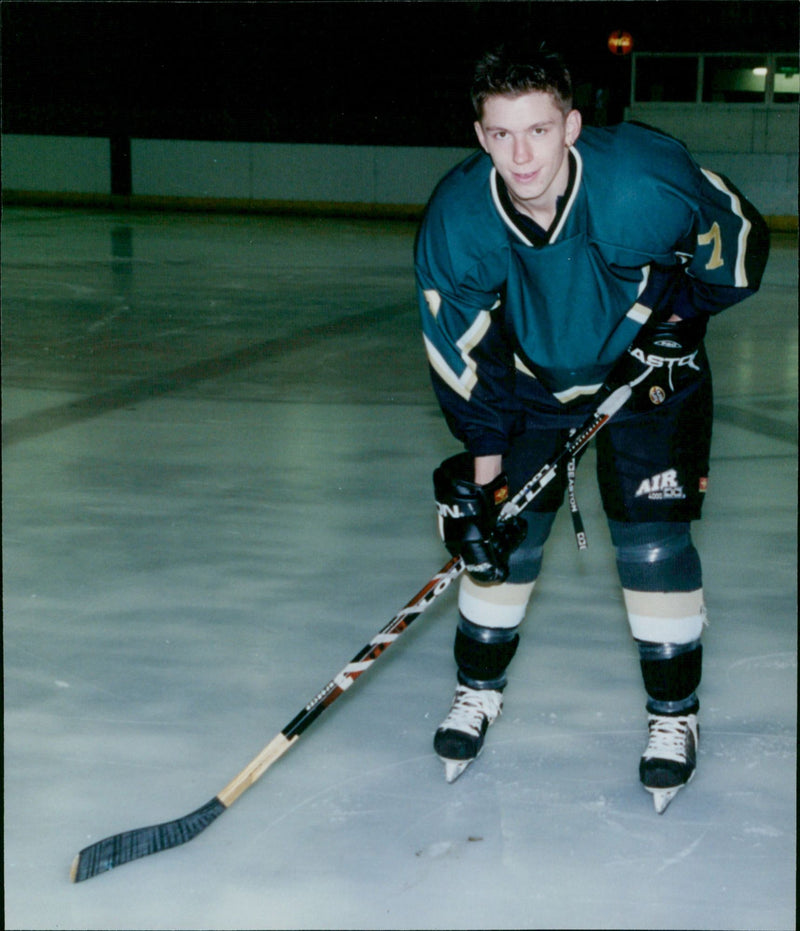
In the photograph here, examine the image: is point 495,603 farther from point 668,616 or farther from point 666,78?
point 666,78

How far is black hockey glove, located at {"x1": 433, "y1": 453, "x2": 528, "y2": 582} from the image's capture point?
1.99 m

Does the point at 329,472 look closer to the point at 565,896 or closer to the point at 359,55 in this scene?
the point at 565,896

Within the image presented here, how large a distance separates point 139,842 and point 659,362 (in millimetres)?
993

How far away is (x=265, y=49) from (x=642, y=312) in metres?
14.8

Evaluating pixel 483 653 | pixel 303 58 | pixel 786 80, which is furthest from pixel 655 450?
pixel 303 58

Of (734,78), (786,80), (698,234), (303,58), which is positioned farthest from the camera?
(303,58)

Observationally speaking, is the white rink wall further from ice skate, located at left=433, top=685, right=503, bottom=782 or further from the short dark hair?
the short dark hair

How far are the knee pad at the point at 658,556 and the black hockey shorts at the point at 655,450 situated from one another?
0.06 feet

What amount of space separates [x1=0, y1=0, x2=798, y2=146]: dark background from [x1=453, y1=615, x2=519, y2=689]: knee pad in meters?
13.3

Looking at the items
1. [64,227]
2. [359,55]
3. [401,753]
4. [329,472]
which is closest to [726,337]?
[329,472]

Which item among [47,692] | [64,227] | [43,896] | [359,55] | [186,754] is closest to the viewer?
[43,896]

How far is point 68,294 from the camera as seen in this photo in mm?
7930

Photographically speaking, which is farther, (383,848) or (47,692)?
(47,692)

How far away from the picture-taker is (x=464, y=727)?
2.15 meters
